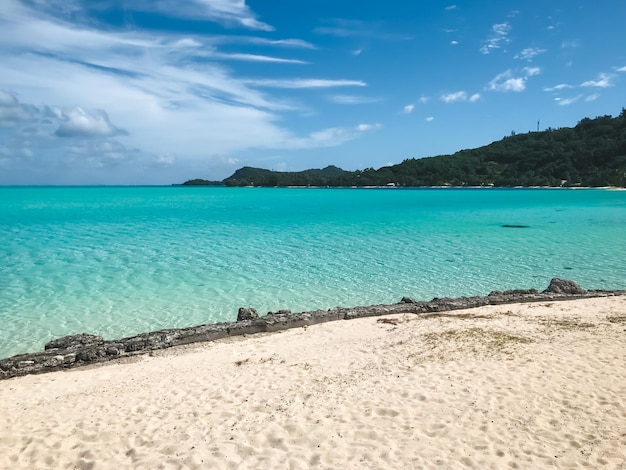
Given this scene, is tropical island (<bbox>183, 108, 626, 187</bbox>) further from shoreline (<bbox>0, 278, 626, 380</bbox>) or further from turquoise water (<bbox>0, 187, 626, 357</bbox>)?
shoreline (<bbox>0, 278, 626, 380</bbox>)

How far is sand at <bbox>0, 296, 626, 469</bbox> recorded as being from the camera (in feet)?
20.5

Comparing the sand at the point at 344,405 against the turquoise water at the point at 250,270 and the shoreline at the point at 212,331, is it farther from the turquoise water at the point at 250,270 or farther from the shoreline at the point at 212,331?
the turquoise water at the point at 250,270

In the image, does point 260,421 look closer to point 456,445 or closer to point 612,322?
point 456,445

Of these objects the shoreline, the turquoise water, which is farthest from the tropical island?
the shoreline

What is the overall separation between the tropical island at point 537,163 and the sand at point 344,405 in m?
126

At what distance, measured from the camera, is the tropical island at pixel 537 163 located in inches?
5015

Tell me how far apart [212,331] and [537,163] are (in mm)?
164116

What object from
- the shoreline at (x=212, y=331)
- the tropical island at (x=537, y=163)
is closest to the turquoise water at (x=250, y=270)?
the shoreline at (x=212, y=331)

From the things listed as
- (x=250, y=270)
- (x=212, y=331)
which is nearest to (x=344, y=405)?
(x=212, y=331)

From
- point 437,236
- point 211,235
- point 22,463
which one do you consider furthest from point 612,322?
point 211,235

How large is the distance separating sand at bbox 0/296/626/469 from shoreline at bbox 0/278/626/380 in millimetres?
493

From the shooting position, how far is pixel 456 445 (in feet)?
20.9

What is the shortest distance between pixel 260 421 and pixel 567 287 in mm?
13646

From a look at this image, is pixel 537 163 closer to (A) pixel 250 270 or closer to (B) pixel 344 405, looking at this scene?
(A) pixel 250 270
